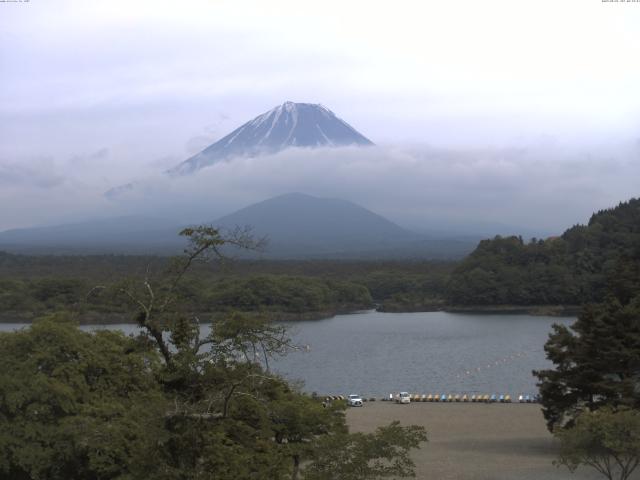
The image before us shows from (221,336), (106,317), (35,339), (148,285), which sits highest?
(148,285)

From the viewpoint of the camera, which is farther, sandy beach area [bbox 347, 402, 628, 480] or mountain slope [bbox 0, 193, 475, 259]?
mountain slope [bbox 0, 193, 475, 259]

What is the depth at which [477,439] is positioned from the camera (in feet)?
52.3

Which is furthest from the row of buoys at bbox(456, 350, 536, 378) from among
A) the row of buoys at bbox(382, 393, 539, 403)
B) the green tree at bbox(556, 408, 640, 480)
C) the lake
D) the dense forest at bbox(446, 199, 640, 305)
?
the dense forest at bbox(446, 199, 640, 305)

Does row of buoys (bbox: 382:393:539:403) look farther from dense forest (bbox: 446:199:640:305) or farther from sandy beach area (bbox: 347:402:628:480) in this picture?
dense forest (bbox: 446:199:640:305)

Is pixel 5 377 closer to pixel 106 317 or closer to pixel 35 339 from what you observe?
pixel 35 339

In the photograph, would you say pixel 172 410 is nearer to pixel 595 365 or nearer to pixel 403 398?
pixel 595 365

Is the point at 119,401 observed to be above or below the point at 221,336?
below

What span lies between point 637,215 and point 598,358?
51.8m

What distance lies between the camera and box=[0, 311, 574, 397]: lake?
25.1m

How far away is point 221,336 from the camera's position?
5633mm

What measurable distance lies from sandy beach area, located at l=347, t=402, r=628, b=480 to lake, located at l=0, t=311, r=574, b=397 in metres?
3.11

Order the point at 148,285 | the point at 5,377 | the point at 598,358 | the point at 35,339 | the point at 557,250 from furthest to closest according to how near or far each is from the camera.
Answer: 1. the point at 557,250
2. the point at 598,358
3. the point at 35,339
4. the point at 5,377
5. the point at 148,285

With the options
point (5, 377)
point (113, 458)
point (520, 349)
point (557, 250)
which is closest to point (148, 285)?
point (113, 458)

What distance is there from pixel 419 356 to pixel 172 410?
26.7m
